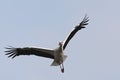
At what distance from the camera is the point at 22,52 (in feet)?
79.6

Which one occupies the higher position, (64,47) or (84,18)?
(84,18)

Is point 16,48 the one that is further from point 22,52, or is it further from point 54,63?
point 54,63

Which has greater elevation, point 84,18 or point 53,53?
point 84,18

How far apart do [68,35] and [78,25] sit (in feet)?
6.61

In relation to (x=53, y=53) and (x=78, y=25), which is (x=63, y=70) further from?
(x=78, y=25)

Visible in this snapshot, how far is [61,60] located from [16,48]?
10.3ft

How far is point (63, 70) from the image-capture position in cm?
2322

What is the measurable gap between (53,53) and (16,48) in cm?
246

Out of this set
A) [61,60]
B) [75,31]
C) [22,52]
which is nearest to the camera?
[61,60]

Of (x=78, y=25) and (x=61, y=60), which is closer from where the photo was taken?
(x=61, y=60)

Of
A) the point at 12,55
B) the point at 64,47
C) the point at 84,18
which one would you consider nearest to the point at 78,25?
the point at 84,18

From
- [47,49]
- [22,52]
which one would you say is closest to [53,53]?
[47,49]

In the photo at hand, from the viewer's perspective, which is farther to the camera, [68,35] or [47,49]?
[68,35]

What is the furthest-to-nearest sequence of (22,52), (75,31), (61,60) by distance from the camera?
(75,31) → (22,52) → (61,60)
